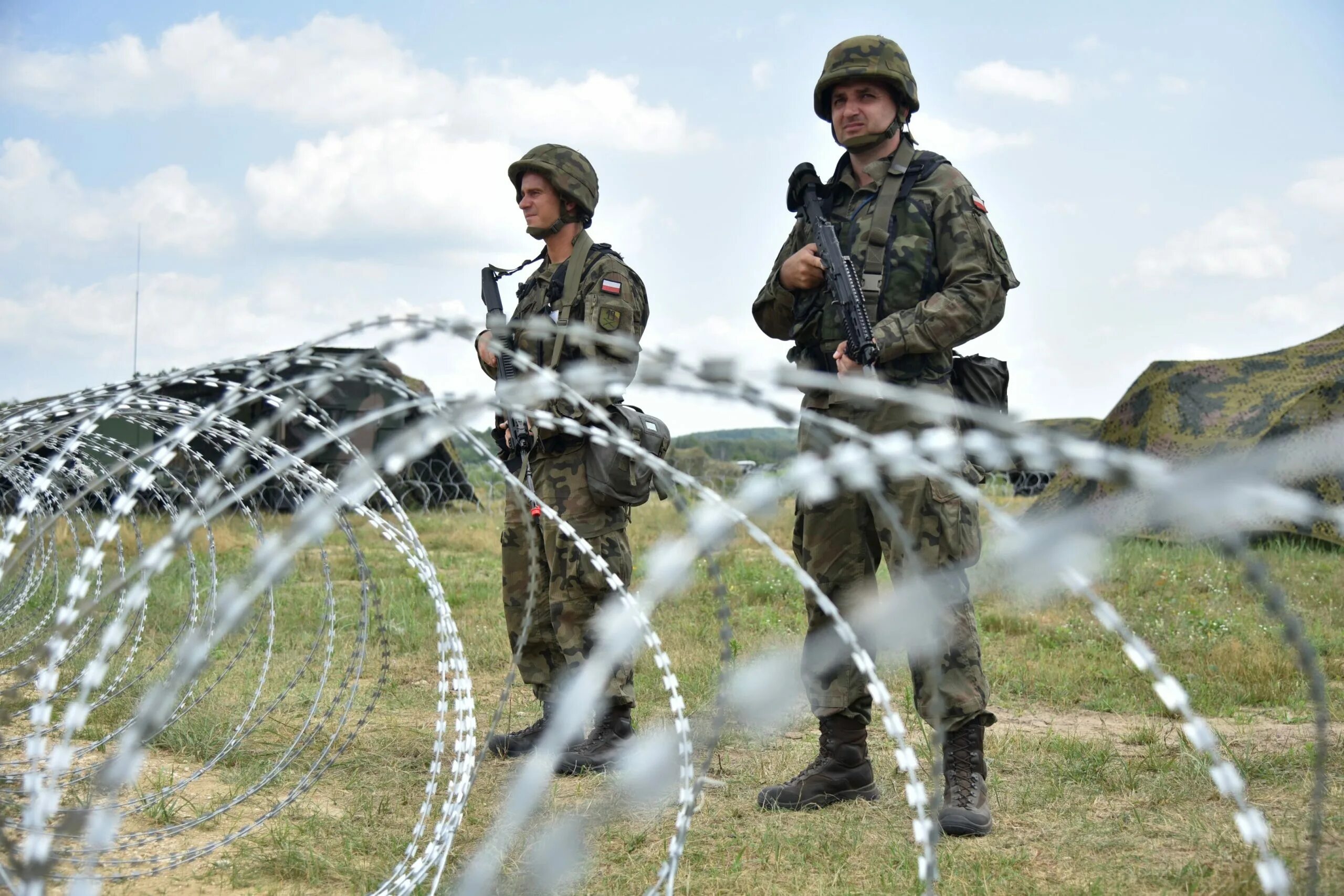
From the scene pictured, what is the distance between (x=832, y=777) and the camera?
153 inches

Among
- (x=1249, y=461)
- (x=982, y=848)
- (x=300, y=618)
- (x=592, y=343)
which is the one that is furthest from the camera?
(x=300, y=618)

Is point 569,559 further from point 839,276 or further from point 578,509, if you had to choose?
point 839,276

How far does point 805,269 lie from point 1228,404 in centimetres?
749

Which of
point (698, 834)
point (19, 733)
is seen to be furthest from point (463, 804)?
point (19, 733)

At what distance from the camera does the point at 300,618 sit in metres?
7.72

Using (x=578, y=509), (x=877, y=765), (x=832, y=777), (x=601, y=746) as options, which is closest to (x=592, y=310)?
(x=578, y=509)

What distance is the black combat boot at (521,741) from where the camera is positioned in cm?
462

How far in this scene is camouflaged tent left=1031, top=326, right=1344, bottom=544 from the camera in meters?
9.23

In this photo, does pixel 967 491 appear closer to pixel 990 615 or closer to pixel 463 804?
pixel 463 804

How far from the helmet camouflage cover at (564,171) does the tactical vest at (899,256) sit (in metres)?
1.21

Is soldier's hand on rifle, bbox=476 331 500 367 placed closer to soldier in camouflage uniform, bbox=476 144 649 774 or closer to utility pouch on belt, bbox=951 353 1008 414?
soldier in camouflage uniform, bbox=476 144 649 774

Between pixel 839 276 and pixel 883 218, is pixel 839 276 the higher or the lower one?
the lower one

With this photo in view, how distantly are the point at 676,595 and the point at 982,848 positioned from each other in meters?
4.59

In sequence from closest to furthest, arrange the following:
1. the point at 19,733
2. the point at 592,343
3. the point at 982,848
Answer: the point at 982,848 < the point at 592,343 < the point at 19,733
